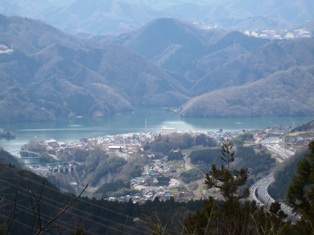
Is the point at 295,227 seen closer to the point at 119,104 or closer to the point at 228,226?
the point at 228,226

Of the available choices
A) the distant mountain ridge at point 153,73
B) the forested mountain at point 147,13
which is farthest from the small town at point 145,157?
the forested mountain at point 147,13

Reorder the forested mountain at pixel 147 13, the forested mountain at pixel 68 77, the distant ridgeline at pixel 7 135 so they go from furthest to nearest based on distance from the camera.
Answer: the forested mountain at pixel 147 13 < the forested mountain at pixel 68 77 < the distant ridgeline at pixel 7 135

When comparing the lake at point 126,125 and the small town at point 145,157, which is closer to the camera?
the small town at point 145,157

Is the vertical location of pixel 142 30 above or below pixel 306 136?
above

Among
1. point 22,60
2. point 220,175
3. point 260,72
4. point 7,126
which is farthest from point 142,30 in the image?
point 220,175

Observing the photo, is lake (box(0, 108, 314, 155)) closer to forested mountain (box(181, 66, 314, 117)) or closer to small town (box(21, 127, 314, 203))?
forested mountain (box(181, 66, 314, 117))

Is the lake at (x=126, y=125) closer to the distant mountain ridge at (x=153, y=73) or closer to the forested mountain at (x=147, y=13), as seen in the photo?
the distant mountain ridge at (x=153, y=73)

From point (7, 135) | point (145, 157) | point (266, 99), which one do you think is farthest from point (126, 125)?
point (145, 157)
